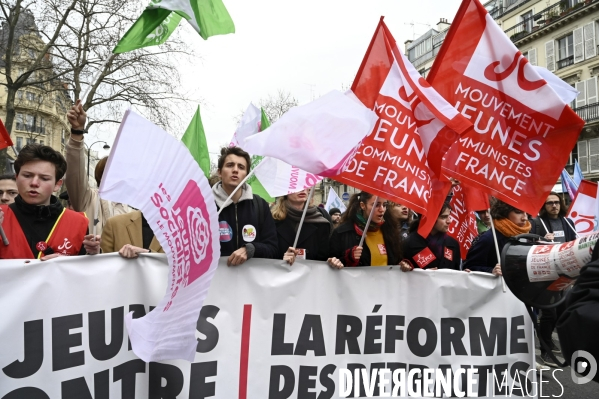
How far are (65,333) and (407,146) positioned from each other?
2412mm

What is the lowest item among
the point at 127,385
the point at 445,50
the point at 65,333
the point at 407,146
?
the point at 127,385

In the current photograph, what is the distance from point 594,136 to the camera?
32344 millimetres

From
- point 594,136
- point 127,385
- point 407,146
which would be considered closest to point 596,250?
point 407,146

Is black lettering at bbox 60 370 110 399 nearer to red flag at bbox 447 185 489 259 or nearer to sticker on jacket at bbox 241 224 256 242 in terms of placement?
sticker on jacket at bbox 241 224 256 242

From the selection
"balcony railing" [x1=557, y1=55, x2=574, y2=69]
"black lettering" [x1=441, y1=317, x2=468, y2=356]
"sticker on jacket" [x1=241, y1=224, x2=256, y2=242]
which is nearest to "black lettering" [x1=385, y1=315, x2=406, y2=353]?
"black lettering" [x1=441, y1=317, x2=468, y2=356]

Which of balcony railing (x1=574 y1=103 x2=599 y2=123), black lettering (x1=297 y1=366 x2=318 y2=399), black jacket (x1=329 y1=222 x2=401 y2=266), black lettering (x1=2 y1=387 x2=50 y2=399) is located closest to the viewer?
black lettering (x1=2 y1=387 x2=50 y2=399)

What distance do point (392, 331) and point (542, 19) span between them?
40761 millimetres

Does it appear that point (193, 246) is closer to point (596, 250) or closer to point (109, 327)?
point (109, 327)

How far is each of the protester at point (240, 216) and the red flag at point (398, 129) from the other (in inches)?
25.5

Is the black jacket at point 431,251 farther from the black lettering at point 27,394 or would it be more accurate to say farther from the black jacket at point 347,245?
the black lettering at point 27,394

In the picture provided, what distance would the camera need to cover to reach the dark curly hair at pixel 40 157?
2771 mm

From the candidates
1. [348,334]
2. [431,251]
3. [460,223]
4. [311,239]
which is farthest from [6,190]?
[460,223]

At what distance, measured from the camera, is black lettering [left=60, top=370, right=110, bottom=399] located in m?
2.49

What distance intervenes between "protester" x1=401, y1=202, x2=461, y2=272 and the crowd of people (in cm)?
1
